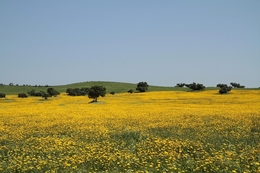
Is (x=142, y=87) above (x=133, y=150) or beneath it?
above

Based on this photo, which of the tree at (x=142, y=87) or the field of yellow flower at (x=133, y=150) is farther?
the tree at (x=142, y=87)

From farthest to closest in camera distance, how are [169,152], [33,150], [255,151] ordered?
[33,150] < [169,152] < [255,151]

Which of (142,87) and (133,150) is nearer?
(133,150)

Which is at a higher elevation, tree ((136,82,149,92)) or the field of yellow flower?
tree ((136,82,149,92))

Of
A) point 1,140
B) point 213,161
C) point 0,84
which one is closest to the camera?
point 213,161

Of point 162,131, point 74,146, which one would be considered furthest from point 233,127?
point 74,146

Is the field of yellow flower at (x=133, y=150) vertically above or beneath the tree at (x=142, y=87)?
beneath

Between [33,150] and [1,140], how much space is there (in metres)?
3.33

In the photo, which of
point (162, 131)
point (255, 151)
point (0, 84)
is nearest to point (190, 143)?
point (255, 151)

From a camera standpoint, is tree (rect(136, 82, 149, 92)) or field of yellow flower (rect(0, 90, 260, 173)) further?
tree (rect(136, 82, 149, 92))

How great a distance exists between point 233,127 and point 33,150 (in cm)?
1003

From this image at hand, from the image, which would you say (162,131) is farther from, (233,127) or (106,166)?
(106,166)

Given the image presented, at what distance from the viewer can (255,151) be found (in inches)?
356

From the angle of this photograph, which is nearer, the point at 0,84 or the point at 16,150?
the point at 16,150
